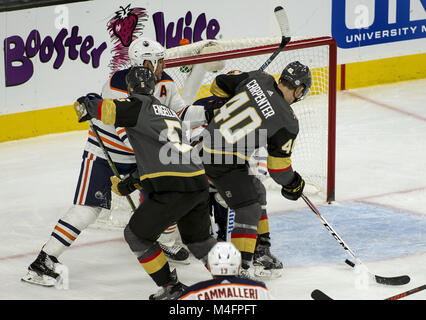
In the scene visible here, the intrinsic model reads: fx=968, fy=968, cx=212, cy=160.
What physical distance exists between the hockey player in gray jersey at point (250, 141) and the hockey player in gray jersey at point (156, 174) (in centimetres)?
26

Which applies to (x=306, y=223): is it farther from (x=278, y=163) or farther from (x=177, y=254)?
(x=278, y=163)

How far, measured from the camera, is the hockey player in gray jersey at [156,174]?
167 inches

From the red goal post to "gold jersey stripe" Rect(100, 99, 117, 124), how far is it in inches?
42.5

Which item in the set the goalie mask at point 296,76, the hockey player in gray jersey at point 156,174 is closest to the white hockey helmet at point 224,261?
the hockey player in gray jersey at point 156,174

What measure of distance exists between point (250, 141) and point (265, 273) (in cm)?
70

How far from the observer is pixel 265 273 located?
479 centimetres

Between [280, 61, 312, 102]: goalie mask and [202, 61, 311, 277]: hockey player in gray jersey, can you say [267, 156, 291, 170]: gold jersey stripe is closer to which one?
[202, 61, 311, 277]: hockey player in gray jersey

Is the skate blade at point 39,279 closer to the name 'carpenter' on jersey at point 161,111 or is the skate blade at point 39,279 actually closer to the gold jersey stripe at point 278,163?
the name 'carpenter' on jersey at point 161,111

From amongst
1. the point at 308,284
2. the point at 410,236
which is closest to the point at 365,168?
the point at 410,236

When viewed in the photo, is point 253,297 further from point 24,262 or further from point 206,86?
point 206,86

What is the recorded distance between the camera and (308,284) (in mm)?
4695

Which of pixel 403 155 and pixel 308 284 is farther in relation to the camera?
pixel 403 155

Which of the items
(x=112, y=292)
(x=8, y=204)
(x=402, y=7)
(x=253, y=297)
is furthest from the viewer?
(x=402, y=7)
